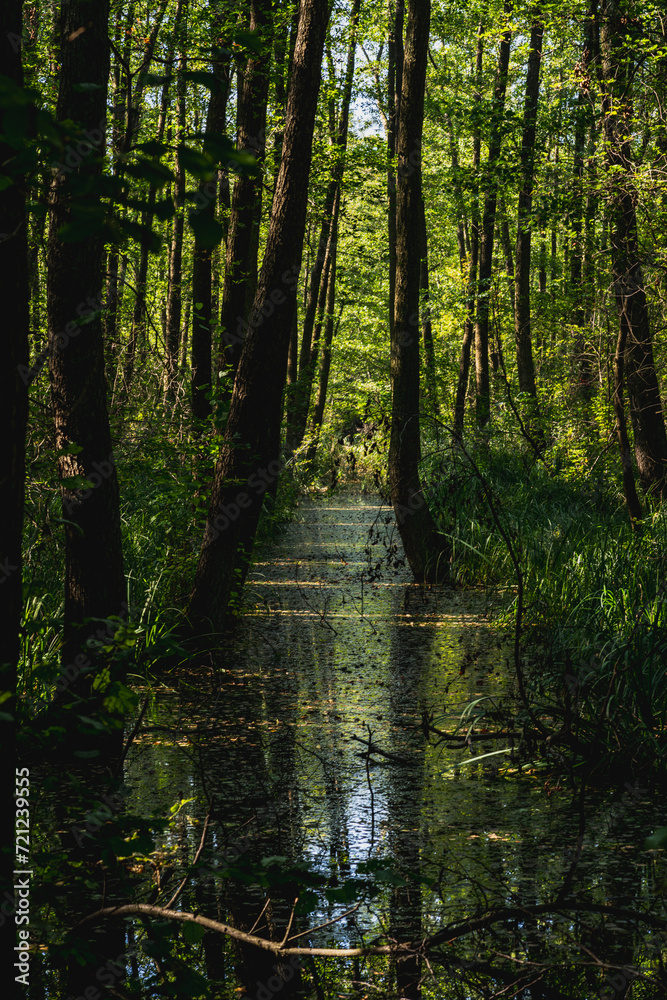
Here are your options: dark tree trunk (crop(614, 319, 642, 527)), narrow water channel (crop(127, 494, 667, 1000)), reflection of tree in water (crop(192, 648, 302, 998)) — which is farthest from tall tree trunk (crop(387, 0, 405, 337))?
reflection of tree in water (crop(192, 648, 302, 998))

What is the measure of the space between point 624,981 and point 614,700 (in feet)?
6.34

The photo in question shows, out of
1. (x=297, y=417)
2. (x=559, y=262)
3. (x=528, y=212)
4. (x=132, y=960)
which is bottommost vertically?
(x=132, y=960)

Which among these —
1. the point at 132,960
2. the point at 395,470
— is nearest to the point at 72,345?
the point at 132,960

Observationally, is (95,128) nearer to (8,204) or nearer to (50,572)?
(8,204)

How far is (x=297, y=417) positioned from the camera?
55.0 feet

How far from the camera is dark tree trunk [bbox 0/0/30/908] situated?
176cm

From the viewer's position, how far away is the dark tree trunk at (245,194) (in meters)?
7.68

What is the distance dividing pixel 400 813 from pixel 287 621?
4.08 m

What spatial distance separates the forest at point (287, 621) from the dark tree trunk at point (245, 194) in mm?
49

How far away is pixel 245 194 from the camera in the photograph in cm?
795

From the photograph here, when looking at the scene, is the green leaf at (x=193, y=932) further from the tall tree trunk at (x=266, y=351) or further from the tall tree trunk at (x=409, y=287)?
the tall tree trunk at (x=409, y=287)

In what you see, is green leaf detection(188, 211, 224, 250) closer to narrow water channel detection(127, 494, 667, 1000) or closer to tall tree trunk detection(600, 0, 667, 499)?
narrow water channel detection(127, 494, 667, 1000)

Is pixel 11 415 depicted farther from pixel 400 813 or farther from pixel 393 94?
pixel 393 94

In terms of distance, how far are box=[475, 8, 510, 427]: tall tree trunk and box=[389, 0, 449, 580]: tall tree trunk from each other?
3063 mm
